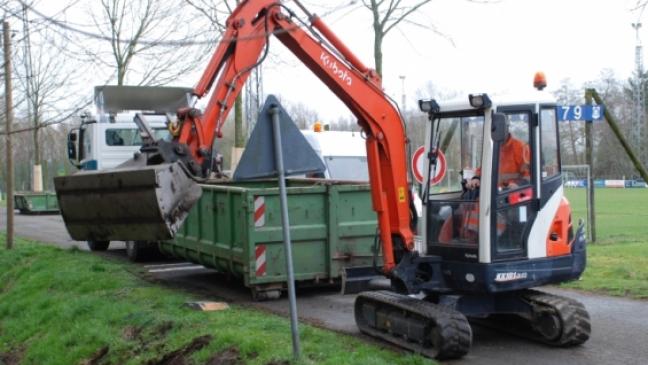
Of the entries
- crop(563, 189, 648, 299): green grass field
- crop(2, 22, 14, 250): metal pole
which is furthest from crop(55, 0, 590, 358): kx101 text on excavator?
crop(2, 22, 14, 250): metal pole

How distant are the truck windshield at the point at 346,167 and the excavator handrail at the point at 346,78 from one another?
8.65 m

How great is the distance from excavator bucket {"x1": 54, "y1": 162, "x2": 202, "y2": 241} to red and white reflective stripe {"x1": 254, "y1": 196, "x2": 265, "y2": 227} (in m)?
2.98

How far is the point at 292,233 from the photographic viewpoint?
37.3ft

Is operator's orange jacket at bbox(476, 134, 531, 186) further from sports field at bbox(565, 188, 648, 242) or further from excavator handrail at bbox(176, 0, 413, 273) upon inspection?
sports field at bbox(565, 188, 648, 242)

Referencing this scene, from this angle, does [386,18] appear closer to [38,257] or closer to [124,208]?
[38,257]

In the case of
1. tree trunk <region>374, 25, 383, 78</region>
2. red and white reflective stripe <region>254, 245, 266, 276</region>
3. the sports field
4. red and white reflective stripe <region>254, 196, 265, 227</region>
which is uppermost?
tree trunk <region>374, 25, 383, 78</region>

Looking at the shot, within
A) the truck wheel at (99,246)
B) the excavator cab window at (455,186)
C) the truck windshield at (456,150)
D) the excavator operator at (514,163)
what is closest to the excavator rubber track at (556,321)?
the excavator cab window at (455,186)

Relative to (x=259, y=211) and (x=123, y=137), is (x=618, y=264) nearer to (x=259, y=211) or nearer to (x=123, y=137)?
(x=259, y=211)

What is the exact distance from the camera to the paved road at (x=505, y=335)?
311 inches

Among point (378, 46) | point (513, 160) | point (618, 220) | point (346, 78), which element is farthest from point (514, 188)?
point (618, 220)

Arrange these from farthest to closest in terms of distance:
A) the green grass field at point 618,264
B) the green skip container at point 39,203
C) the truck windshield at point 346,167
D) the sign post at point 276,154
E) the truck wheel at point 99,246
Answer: the green skip container at point 39,203 < the truck wheel at point 99,246 < the truck windshield at point 346,167 < the green grass field at point 618,264 < the sign post at point 276,154

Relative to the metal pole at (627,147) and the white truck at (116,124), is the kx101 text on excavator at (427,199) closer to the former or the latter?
the metal pole at (627,147)

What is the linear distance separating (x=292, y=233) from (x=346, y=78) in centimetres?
320

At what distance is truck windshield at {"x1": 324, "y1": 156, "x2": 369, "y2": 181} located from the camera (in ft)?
57.9
